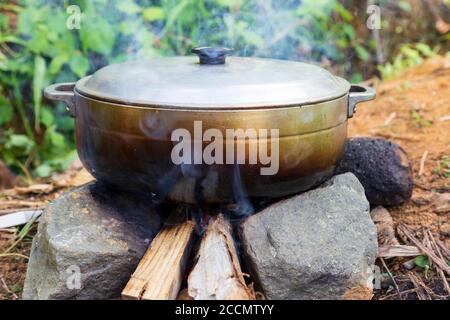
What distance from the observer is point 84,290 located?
1.98 metres

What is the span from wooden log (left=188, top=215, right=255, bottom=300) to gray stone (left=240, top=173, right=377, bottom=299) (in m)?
0.08

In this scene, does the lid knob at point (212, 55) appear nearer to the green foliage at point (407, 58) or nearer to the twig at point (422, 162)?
the twig at point (422, 162)

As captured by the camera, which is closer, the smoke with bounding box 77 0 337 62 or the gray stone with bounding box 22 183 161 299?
the gray stone with bounding box 22 183 161 299

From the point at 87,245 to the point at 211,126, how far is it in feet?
1.95

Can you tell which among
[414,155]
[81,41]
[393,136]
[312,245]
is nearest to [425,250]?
[312,245]

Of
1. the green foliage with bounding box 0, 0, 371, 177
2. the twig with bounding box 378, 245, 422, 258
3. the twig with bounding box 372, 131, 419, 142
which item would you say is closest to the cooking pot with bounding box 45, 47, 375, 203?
the twig with bounding box 378, 245, 422, 258

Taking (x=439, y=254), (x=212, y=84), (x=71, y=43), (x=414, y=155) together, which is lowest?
(x=439, y=254)

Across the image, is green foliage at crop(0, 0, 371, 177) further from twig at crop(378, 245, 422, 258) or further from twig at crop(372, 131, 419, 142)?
twig at crop(378, 245, 422, 258)

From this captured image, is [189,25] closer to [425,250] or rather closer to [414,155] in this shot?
[414,155]

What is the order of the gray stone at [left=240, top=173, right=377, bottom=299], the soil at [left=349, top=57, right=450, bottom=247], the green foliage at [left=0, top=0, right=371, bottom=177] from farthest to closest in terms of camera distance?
1. the green foliage at [left=0, top=0, right=371, bottom=177]
2. the soil at [left=349, top=57, right=450, bottom=247]
3. the gray stone at [left=240, top=173, right=377, bottom=299]

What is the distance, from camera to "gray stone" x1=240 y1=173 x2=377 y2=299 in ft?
6.34

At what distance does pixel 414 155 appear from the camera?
3.06 metres

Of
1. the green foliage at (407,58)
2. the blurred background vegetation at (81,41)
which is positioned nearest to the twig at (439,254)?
the blurred background vegetation at (81,41)

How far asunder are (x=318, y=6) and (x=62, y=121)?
7.54 ft
